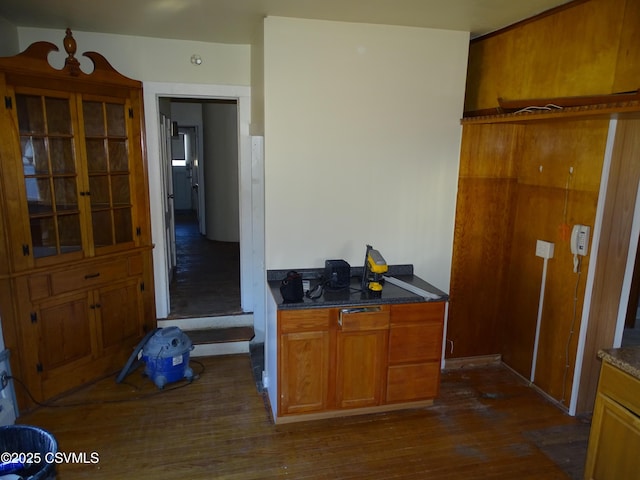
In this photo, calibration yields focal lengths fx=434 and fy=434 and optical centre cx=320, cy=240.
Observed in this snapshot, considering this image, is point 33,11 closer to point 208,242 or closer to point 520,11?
point 520,11

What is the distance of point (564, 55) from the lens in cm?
265

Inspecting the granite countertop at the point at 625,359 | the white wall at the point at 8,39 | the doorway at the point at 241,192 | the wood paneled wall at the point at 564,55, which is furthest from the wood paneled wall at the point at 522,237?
the white wall at the point at 8,39

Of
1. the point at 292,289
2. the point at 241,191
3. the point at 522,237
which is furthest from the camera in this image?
the point at 241,191

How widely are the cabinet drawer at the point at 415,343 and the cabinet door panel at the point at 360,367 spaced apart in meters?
0.07

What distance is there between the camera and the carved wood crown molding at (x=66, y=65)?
9.30ft

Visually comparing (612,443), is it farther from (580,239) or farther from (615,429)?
(580,239)

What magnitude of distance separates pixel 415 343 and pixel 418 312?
223mm

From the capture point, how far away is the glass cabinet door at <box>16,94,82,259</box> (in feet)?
9.86

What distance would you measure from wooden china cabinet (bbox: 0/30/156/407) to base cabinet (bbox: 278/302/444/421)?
1.64 metres

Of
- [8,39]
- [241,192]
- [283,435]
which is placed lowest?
[283,435]

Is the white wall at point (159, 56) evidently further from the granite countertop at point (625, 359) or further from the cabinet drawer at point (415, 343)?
the granite countertop at point (625, 359)

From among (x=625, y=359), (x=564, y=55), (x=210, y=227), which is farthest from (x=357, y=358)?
(x=210, y=227)

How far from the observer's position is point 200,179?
8.12 metres

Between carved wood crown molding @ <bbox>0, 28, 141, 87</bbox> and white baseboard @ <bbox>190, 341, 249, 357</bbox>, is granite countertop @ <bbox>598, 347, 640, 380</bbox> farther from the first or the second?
carved wood crown molding @ <bbox>0, 28, 141, 87</bbox>
